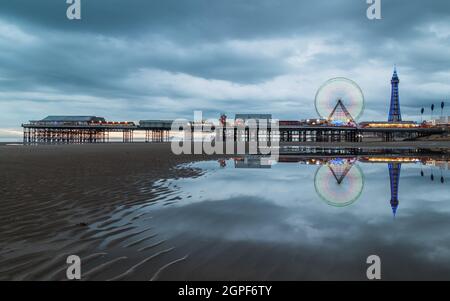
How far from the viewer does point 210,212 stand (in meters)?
7.93

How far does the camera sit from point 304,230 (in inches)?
248

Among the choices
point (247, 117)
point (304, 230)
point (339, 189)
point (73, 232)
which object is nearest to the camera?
point (73, 232)

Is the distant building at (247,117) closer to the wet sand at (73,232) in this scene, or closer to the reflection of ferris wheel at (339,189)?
the reflection of ferris wheel at (339,189)

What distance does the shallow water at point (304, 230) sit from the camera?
4320 millimetres

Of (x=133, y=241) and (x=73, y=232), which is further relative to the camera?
(x=73, y=232)

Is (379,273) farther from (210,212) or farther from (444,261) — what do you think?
A: (210,212)

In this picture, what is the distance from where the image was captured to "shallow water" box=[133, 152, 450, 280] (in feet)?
14.2

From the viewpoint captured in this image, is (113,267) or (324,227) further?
(324,227)

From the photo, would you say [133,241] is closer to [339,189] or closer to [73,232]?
[73,232]

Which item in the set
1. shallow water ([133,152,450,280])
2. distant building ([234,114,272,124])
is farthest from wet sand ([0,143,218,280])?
distant building ([234,114,272,124])

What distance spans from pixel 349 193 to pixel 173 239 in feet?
25.8

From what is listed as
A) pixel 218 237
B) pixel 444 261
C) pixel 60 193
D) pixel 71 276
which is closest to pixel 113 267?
pixel 71 276

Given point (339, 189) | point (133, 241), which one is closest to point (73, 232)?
point (133, 241)

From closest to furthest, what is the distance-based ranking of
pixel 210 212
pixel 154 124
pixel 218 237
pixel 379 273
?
pixel 379 273
pixel 218 237
pixel 210 212
pixel 154 124
